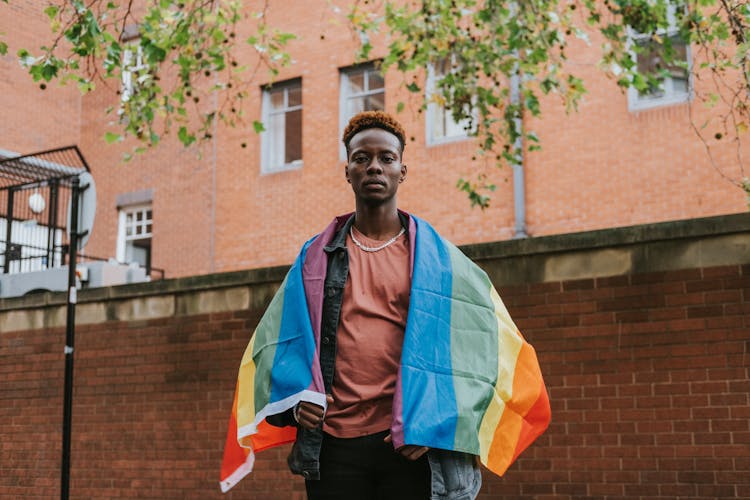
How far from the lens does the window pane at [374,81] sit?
1599 cm

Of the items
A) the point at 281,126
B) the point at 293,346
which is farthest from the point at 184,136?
the point at 281,126

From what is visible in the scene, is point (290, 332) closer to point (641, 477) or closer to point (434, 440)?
point (434, 440)

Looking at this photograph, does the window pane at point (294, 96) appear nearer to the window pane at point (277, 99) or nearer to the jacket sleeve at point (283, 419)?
the window pane at point (277, 99)

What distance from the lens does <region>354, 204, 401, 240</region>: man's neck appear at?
130 inches

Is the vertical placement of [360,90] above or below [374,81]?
below

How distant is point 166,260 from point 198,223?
99 centimetres

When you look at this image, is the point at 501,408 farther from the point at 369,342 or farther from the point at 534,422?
the point at 369,342

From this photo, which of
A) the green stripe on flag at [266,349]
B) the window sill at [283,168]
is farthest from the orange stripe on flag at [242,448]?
the window sill at [283,168]

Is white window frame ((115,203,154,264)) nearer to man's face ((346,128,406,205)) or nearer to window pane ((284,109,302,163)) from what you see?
window pane ((284,109,302,163))

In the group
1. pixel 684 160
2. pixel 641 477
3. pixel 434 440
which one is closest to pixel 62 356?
pixel 641 477

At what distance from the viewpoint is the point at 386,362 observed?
→ 10.0 ft

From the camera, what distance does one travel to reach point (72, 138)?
20.2 metres

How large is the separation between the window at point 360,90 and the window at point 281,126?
1.00 m

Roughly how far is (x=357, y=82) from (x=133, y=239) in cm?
583
